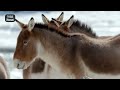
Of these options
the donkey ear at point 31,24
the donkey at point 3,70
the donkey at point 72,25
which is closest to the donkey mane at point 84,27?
the donkey at point 72,25

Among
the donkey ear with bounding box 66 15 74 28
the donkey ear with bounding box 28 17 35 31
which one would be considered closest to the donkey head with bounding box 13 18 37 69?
the donkey ear with bounding box 28 17 35 31

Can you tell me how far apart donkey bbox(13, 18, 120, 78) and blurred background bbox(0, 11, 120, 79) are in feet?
0.29

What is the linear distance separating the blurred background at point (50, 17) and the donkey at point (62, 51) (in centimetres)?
9

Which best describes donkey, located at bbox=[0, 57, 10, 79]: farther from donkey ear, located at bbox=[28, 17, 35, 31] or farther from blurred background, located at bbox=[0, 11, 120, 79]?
donkey ear, located at bbox=[28, 17, 35, 31]

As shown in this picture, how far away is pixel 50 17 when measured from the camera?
2.77m

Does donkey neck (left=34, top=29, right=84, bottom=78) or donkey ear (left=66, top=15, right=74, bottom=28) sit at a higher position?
donkey ear (left=66, top=15, right=74, bottom=28)

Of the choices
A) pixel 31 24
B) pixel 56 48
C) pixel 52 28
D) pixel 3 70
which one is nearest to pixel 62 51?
pixel 56 48

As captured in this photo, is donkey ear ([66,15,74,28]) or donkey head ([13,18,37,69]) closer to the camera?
donkey head ([13,18,37,69])

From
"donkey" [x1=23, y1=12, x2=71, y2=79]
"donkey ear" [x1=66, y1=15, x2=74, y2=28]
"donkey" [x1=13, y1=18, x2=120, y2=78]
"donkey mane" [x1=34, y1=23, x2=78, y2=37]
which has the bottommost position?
"donkey" [x1=23, y1=12, x2=71, y2=79]

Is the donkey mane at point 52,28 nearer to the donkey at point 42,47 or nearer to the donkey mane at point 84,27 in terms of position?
the donkey at point 42,47

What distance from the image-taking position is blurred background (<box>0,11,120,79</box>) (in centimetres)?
272

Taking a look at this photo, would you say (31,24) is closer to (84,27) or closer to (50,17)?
(50,17)
